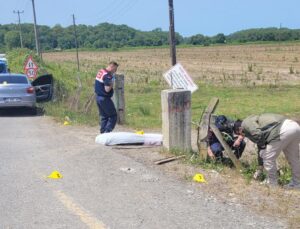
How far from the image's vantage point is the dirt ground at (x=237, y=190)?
564 cm

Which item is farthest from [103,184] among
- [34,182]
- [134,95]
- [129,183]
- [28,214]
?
[134,95]

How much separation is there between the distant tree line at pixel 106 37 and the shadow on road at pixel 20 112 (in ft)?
277

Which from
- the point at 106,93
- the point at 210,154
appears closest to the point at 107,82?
the point at 106,93

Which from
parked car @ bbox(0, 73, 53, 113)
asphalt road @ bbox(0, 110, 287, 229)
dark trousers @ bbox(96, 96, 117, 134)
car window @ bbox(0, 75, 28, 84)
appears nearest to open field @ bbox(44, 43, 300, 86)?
car window @ bbox(0, 75, 28, 84)

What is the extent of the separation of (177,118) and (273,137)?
7.41 feet

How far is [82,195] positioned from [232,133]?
104 inches

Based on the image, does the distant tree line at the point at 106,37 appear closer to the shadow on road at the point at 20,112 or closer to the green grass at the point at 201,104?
the green grass at the point at 201,104

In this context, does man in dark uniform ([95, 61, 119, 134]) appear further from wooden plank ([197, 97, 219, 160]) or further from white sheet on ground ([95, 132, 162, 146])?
wooden plank ([197, 97, 219, 160])

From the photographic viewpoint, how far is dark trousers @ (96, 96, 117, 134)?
11.0m

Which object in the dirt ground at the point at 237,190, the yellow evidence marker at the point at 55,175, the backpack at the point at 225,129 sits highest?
the backpack at the point at 225,129

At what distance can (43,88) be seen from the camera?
19.5m

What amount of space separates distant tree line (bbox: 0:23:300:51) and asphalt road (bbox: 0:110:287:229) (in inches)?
3762

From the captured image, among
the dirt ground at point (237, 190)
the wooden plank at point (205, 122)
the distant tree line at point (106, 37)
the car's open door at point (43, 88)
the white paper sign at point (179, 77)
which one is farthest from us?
the distant tree line at point (106, 37)

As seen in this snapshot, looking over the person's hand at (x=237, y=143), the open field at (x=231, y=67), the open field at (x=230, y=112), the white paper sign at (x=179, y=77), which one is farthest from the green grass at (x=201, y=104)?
the open field at (x=231, y=67)
